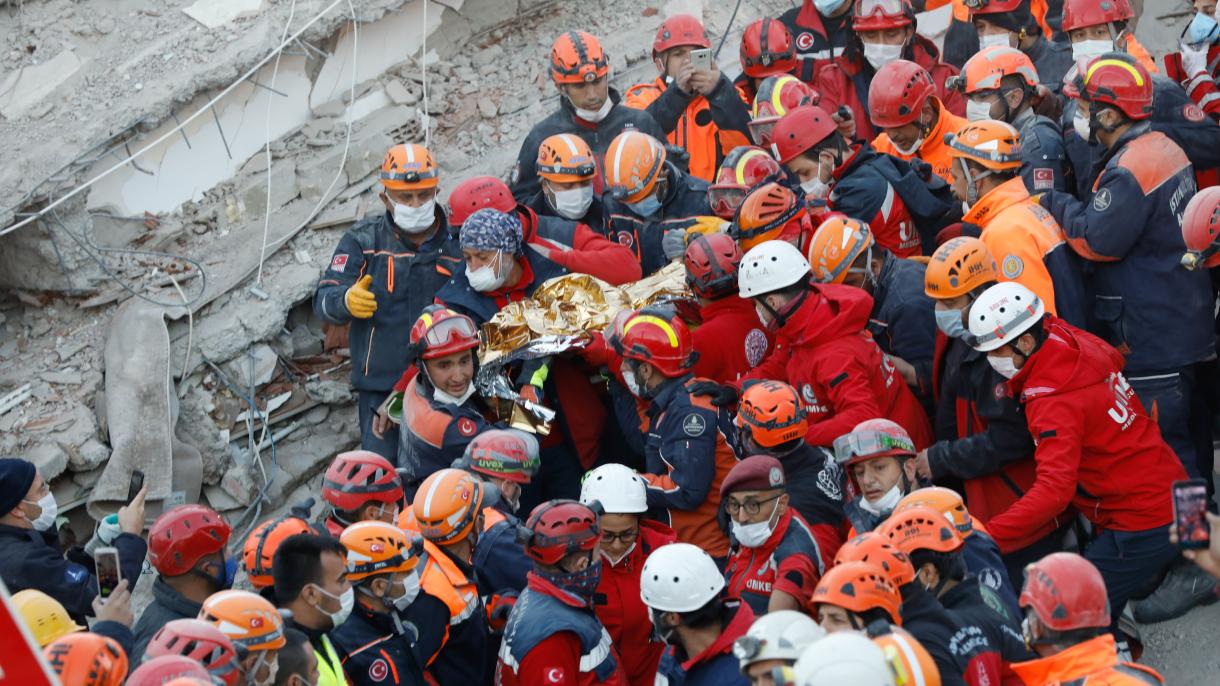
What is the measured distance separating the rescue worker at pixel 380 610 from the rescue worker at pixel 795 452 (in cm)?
175

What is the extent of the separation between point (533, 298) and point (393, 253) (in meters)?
1.10

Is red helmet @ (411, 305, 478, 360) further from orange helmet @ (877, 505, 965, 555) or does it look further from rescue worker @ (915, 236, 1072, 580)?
orange helmet @ (877, 505, 965, 555)

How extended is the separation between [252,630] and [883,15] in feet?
21.7

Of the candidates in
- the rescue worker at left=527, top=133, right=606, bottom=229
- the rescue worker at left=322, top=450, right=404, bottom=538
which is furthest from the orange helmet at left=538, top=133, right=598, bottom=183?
the rescue worker at left=322, top=450, right=404, bottom=538

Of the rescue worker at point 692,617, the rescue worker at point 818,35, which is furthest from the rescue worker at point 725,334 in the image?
the rescue worker at point 818,35

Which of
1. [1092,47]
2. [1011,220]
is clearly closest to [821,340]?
[1011,220]

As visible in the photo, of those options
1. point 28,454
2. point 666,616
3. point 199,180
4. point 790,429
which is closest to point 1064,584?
point 666,616

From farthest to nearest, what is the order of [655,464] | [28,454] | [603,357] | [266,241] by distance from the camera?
[266,241]
[28,454]
[603,357]
[655,464]

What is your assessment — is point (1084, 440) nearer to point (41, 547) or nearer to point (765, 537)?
point (765, 537)

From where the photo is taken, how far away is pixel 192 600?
6.39 metres

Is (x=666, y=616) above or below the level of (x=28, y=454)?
above

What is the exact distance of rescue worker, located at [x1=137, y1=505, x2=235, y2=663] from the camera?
632cm

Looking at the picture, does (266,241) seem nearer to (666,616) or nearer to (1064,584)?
(666,616)

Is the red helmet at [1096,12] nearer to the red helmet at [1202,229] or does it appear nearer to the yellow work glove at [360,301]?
the red helmet at [1202,229]
